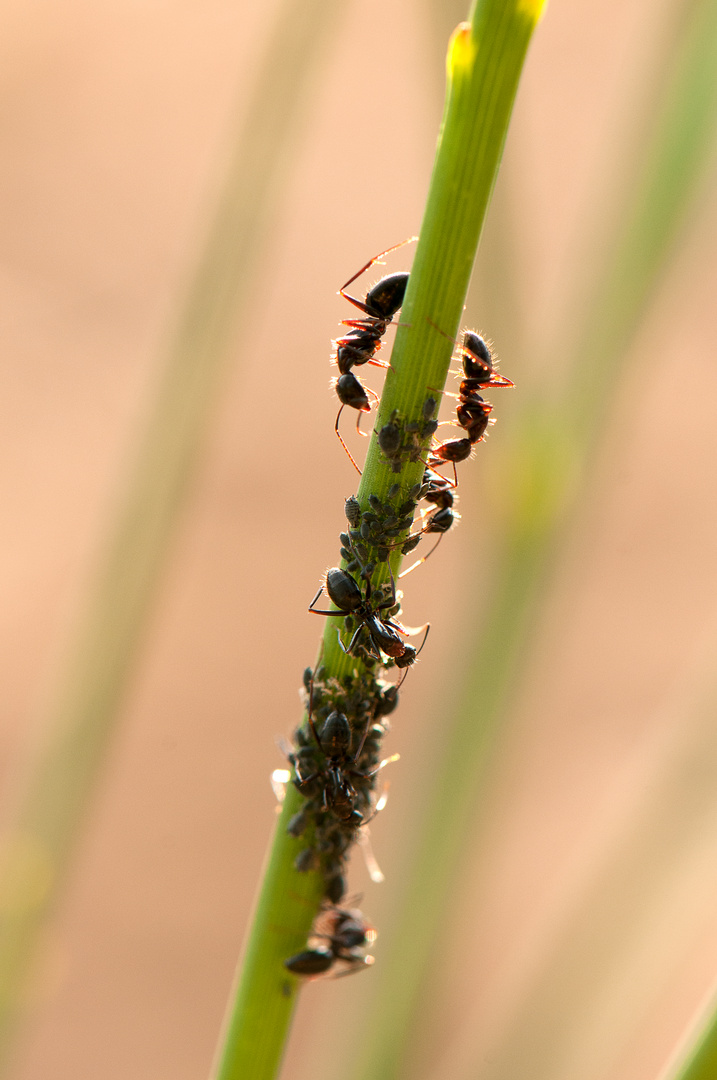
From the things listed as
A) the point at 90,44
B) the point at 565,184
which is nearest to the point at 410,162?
the point at 565,184

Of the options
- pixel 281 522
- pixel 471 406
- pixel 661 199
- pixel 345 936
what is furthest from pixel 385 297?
pixel 281 522

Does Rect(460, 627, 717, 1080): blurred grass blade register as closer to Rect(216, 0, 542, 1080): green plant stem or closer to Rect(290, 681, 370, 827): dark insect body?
Rect(290, 681, 370, 827): dark insect body

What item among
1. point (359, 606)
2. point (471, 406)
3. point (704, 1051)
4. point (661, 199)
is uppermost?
point (661, 199)

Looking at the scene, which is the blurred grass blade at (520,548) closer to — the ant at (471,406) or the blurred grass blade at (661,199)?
the blurred grass blade at (661,199)

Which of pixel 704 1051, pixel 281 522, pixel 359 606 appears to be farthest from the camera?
pixel 281 522

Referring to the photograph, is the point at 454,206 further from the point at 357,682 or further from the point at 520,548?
the point at 520,548

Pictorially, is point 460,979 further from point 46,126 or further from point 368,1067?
point 46,126

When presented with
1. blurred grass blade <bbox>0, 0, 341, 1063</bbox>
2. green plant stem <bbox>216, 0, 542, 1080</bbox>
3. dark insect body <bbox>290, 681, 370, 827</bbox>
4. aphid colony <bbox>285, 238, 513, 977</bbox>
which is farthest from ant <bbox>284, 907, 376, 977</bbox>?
green plant stem <bbox>216, 0, 542, 1080</bbox>

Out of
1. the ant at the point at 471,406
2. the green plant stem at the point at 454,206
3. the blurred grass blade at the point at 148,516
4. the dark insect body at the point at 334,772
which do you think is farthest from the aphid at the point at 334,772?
the blurred grass blade at the point at 148,516
